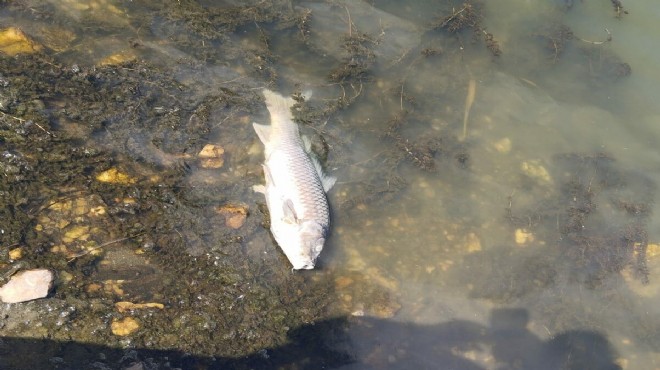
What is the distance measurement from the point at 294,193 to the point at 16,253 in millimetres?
2998

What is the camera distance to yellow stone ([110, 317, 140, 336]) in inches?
179

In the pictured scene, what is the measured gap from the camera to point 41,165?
5176mm

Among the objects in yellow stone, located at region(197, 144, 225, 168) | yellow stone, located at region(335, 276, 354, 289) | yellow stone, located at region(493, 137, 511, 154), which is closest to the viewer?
yellow stone, located at region(335, 276, 354, 289)

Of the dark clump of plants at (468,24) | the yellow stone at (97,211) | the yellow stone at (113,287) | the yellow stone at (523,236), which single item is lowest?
the yellow stone at (523,236)

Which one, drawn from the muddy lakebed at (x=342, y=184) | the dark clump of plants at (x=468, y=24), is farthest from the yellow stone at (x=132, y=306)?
the dark clump of plants at (x=468, y=24)

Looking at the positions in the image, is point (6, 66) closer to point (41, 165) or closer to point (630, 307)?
point (41, 165)

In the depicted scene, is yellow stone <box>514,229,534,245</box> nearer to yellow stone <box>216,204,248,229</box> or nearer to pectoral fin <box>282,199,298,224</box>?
pectoral fin <box>282,199,298,224</box>

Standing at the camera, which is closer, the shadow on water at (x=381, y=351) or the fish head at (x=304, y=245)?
the shadow on water at (x=381, y=351)

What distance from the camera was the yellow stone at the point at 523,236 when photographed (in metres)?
6.82

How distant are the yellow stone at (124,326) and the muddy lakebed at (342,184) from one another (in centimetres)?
2

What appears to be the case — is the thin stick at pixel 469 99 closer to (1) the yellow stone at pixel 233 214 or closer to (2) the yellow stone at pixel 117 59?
(1) the yellow stone at pixel 233 214

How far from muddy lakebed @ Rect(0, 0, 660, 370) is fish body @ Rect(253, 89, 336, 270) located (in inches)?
11.2

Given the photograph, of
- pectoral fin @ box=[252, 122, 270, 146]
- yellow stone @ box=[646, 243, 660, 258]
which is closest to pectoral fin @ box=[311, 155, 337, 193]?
pectoral fin @ box=[252, 122, 270, 146]

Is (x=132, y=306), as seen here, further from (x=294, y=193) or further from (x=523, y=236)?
(x=523, y=236)
